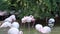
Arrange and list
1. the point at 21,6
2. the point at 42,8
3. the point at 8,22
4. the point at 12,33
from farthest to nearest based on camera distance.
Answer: the point at 21,6
the point at 42,8
the point at 8,22
the point at 12,33

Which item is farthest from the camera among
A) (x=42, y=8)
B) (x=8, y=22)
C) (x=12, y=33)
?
(x=42, y=8)

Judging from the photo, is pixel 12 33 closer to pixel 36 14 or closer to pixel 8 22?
pixel 8 22

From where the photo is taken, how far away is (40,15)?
669 cm

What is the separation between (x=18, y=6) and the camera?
7.08m

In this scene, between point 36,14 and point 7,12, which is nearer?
point 36,14

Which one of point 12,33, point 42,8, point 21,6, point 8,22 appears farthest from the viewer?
point 21,6

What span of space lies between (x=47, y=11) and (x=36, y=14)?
283 millimetres

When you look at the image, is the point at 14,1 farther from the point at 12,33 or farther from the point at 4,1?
the point at 12,33

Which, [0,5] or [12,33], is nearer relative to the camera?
[12,33]

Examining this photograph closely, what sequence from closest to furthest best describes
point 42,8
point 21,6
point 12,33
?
point 12,33
point 42,8
point 21,6

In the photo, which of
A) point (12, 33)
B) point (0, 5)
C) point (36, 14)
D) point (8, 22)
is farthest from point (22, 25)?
point (12, 33)

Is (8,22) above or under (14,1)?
under

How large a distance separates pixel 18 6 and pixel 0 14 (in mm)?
542

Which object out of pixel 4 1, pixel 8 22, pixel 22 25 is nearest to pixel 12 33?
pixel 8 22
